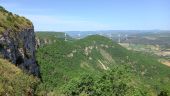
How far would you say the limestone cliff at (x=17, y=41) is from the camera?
50.9m

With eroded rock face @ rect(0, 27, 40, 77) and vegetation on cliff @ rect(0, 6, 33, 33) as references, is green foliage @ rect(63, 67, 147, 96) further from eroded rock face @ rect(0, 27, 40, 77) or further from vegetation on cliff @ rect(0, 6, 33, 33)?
vegetation on cliff @ rect(0, 6, 33, 33)

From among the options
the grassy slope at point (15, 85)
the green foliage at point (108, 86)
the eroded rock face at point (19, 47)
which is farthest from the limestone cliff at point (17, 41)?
the grassy slope at point (15, 85)

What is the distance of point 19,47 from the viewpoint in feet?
189

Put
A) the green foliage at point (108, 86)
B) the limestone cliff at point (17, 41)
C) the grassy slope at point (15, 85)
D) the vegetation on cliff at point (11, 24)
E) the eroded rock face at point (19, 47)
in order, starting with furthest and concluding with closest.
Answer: the green foliage at point (108, 86)
the vegetation on cliff at point (11, 24)
the limestone cliff at point (17, 41)
the eroded rock face at point (19, 47)
the grassy slope at point (15, 85)

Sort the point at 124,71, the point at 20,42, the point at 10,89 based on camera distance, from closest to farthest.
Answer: the point at 10,89 < the point at 20,42 < the point at 124,71

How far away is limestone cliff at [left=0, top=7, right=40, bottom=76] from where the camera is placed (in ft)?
167

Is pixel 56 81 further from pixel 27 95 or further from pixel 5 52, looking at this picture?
pixel 27 95

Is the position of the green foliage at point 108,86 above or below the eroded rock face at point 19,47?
below

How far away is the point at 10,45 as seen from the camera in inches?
2071

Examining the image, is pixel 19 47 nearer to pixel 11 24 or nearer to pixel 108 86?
pixel 11 24

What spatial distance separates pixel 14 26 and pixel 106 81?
21530mm

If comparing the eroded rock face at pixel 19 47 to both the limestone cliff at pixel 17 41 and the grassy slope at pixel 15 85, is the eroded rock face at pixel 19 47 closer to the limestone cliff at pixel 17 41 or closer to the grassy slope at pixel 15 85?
the limestone cliff at pixel 17 41


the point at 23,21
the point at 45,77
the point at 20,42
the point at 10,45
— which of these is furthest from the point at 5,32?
the point at 45,77

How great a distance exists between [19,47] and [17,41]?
1054mm
